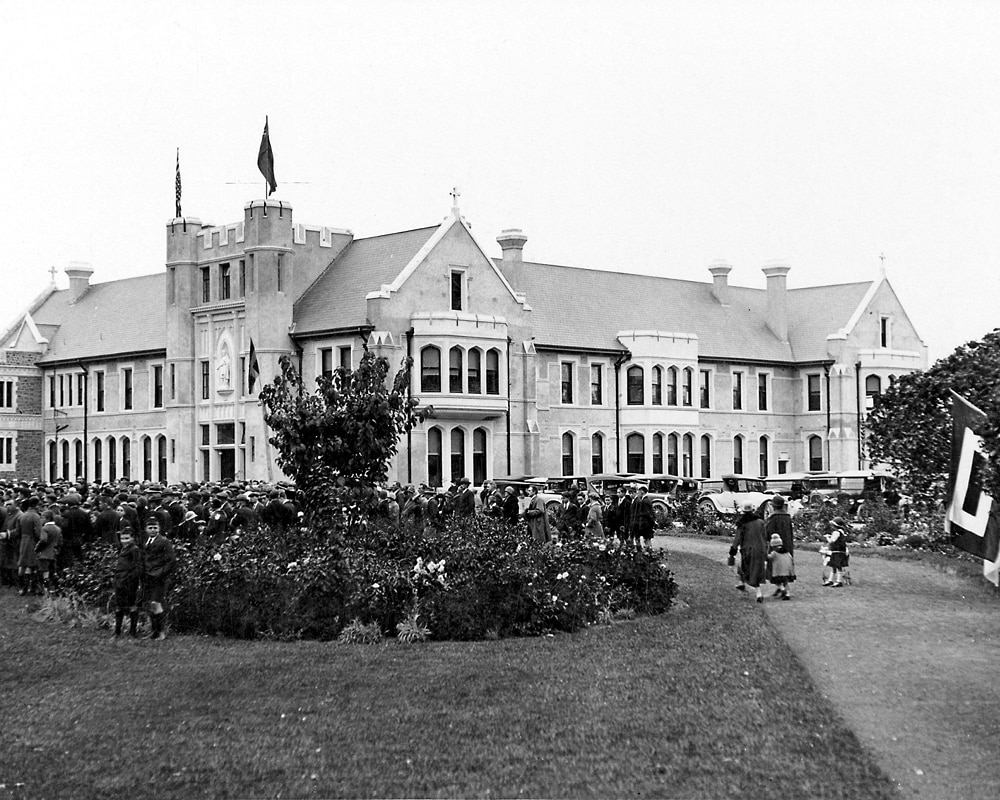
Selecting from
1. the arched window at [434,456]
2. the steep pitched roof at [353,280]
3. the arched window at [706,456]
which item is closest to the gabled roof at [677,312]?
the arched window at [706,456]

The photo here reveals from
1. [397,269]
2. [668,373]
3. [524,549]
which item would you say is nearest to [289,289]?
[397,269]

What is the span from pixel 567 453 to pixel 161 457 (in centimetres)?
1811

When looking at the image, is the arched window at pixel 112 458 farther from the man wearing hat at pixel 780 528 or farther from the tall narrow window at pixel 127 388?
the man wearing hat at pixel 780 528

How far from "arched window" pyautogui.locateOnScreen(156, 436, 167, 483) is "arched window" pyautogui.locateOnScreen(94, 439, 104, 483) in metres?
4.46

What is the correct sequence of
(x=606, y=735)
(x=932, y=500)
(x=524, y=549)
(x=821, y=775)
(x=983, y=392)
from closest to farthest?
(x=821, y=775)
(x=606, y=735)
(x=524, y=549)
(x=983, y=392)
(x=932, y=500)

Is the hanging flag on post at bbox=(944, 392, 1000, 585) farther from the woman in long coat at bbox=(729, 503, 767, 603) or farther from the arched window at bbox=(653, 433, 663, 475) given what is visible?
the arched window at bbox=(653, 433, 663, 475)

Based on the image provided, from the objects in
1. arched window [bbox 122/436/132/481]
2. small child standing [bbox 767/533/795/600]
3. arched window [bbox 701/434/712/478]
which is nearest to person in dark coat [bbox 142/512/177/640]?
small child standing [bbox 767/533/795/600]

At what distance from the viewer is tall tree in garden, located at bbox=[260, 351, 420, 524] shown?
2462 cm

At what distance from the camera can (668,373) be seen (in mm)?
65875

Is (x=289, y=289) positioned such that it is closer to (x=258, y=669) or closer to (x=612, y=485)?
(x=612, y=485)

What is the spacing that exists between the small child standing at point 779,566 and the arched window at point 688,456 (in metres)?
42.6

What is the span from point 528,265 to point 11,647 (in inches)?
1958

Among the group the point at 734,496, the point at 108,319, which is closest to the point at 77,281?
the point at 108,319

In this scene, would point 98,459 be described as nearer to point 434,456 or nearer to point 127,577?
point 434,456
